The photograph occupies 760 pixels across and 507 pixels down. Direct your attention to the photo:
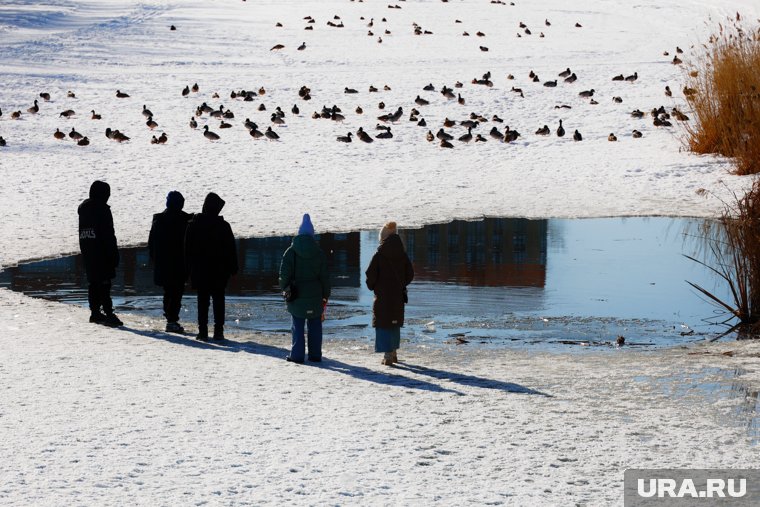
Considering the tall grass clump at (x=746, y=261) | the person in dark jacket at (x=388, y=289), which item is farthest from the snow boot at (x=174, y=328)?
the tall grass clump at (x=746, y=261)

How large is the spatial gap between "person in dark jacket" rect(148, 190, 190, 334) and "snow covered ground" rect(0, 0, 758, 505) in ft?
1.64

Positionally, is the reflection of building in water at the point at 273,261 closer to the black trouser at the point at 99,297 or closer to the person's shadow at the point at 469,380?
the black trouser at the point at 99,297

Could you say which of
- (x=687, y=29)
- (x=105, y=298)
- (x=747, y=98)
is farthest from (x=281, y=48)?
(x=105, y=298)

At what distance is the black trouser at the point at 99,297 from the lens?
40.7 ft

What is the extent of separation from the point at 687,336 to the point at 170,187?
1386 centimetres

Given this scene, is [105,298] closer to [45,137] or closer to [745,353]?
[745,353]

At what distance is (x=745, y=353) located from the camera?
11031 millimetres

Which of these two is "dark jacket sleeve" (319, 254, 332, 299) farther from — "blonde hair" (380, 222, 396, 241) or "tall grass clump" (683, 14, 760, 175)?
"tall grass clump" (683, 14, 760, 175)

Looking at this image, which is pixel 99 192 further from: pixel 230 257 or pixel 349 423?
pixel 349 423

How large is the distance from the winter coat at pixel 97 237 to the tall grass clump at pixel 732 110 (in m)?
15.4

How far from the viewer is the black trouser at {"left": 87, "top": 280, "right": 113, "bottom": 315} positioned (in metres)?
12.4

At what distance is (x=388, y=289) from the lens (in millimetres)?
10508

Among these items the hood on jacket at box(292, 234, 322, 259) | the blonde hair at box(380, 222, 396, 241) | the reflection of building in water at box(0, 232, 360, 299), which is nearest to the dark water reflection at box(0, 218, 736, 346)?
the reflection of building in water at box(0, 232, 360, 299)

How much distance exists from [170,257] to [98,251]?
88 cm
